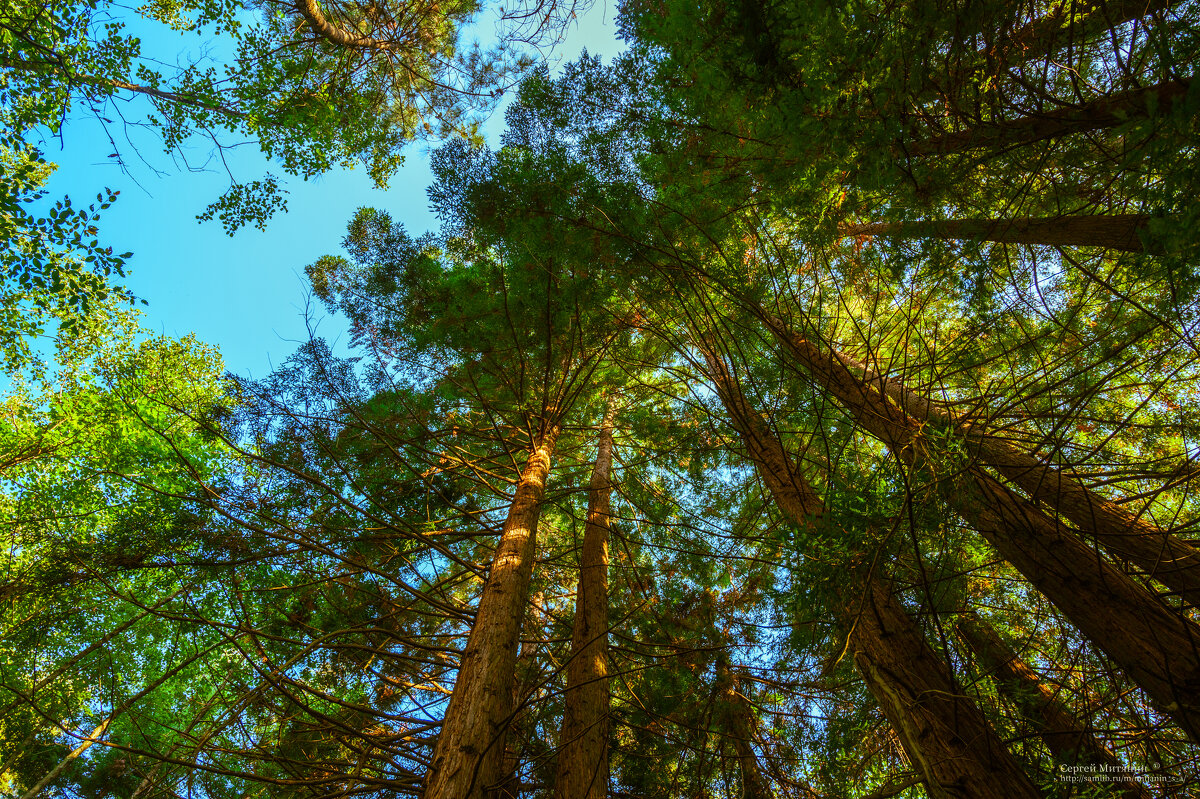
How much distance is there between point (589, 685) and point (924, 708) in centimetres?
A: 227

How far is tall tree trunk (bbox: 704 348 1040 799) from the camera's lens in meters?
2.12

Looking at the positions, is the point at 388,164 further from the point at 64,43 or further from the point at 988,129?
the point at 988,129

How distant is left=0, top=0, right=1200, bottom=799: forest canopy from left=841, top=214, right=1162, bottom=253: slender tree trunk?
3 cm

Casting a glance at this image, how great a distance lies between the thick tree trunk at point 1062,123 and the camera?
6.76ft

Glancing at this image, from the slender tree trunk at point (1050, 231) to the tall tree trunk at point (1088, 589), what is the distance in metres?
1.26

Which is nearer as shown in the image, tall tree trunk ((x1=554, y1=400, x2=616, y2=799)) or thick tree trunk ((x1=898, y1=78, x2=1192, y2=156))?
thick tree trunk ((x1=898, y1=78, x2=1192, y2=156))

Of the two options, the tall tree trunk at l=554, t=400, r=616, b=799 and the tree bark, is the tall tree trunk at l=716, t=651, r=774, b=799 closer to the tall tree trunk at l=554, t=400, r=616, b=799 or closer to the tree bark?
the tall tree trunk at l=554, t=400, r=616, b=799

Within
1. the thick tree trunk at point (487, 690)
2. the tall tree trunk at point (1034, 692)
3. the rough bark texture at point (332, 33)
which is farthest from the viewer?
the rough bark texture at point (332, 33)

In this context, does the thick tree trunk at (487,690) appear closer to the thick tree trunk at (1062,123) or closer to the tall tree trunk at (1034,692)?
the tall tree trunk at (1034,692)

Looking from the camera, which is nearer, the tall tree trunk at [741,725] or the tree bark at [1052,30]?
the tree bark at [1052,30]

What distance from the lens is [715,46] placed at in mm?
3414

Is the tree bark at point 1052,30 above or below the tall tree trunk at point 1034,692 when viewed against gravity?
above

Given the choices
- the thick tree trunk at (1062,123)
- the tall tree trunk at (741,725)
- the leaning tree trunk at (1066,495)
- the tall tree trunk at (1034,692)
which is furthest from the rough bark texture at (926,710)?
the thick tree trunk at (1062,123)

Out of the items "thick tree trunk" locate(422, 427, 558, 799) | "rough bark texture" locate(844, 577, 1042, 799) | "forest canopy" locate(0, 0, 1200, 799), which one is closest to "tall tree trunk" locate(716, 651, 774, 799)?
"forest canopy" locate(0, 0, 1200, 799)
